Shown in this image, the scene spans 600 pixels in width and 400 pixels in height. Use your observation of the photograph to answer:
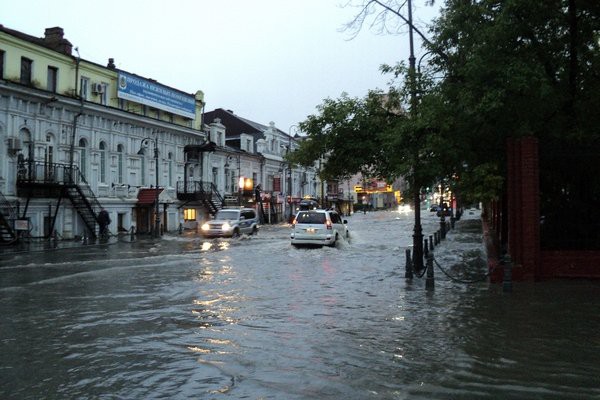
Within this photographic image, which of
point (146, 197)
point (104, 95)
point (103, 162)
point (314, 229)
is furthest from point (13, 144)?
point (314, 229)

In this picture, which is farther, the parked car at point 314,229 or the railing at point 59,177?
the railing at point 59,177

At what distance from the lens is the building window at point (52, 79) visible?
32.5m

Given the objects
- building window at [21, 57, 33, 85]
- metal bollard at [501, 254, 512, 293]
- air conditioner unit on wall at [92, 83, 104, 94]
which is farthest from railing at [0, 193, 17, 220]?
metal bollard at [501, 254, 512, 293]

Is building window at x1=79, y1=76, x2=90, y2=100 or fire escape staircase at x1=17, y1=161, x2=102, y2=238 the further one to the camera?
building window at x1=79, y1=76, x2=90, y2=100

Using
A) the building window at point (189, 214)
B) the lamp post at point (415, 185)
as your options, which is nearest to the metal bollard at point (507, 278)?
the lamp post at point (415, 185)

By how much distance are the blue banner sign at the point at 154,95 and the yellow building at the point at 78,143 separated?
8 cm

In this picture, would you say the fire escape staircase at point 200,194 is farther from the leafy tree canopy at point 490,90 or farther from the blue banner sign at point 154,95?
the leafy tree canopy at point 490,90

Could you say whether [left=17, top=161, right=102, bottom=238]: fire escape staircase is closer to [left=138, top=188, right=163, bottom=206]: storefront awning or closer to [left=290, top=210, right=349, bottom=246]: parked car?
[left=138, top=188, right=163, bottom=206]: storefront awning

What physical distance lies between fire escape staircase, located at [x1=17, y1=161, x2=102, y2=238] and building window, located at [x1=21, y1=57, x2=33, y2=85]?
4.64m

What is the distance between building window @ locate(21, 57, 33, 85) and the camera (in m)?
30.6

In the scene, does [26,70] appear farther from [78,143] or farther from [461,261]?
[461,261]

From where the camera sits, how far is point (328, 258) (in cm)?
2089

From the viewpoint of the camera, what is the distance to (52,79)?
32812mm

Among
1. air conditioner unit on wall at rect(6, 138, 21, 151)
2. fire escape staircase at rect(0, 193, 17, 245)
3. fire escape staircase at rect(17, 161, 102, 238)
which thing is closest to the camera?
fire escape staircase at rect(0, 193, 17, 245)
